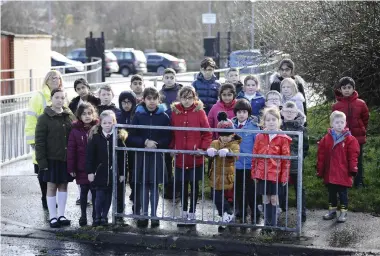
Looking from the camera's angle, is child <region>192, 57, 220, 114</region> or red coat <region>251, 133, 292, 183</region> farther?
child <region>192, 57, 220, 114</region>

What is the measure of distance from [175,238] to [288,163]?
1.51 metres

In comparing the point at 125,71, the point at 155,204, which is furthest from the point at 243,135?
the point at 125,71

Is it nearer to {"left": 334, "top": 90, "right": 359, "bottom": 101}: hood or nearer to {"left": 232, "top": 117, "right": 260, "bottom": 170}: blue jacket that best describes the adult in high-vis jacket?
{"left": 232, "top": 117, "right": 260, "bottom": 170}: blue jacket

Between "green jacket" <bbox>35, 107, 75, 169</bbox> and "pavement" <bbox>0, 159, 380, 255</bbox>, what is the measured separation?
837mm

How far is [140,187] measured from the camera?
29.8ft

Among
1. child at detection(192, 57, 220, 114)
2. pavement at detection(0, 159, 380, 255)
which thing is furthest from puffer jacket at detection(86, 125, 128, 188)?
child at detection(192, 57, 220, 114)

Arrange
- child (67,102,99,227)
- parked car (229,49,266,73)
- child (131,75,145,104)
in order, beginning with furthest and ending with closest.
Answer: parked car (229,49,266,73)
child (131,75,145,104)
child (67,102,99,227)

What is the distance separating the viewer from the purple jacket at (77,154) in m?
8.94

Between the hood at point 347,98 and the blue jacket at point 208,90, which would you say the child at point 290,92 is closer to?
the hood at point 347,98

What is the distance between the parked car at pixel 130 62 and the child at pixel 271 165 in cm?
3916

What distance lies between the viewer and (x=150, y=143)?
29.0ft

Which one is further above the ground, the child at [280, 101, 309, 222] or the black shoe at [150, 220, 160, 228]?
the child at [280, 101, 309, 222]

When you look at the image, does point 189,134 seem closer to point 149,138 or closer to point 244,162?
point 149,138

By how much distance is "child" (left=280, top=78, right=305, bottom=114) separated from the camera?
1011 centimetres
